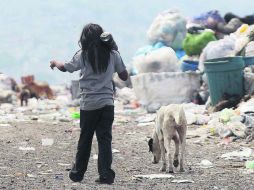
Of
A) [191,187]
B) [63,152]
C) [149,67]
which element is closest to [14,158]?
[63,152]

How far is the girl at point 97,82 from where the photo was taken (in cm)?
521

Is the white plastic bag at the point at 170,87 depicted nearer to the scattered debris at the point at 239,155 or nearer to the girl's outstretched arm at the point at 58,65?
the scattered debris at the point at 239,155

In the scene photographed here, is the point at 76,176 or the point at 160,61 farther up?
the point at 160,61

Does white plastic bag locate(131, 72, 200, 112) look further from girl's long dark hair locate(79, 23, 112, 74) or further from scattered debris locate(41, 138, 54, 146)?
girl's long dark hair locate(79, 23, 112, 74)

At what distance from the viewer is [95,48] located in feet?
17.1

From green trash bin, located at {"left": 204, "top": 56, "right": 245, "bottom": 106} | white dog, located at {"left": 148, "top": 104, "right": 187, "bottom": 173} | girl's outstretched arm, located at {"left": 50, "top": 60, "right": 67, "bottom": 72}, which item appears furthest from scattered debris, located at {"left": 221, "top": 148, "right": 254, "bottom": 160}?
green trash bin, located at {"left": 204, "top": 56, "right": 245, "bottom": 106}

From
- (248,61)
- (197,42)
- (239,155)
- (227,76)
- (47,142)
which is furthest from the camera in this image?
(197,42)

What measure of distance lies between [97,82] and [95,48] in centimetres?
27

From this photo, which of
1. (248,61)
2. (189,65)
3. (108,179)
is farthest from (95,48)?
(189,65)

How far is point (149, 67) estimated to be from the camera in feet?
46.4

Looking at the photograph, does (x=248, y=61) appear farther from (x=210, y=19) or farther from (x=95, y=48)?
(x=95, y=48)

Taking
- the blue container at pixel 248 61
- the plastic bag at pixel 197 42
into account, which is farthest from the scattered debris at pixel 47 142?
the plastic bag at pixel 197 42

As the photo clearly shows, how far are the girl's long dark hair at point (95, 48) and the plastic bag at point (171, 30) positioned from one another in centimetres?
1027

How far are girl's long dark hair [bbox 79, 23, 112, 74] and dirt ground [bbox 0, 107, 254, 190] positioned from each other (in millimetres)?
941
